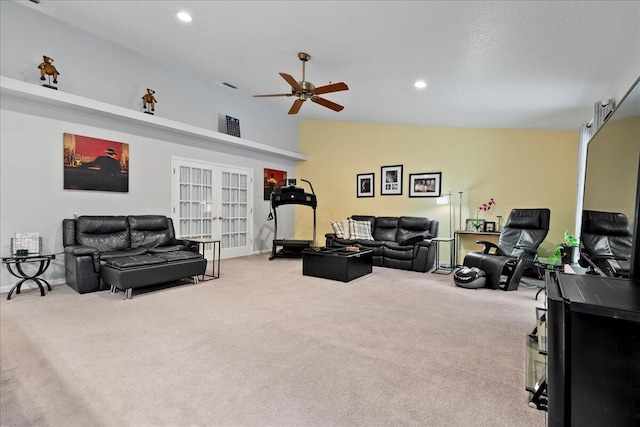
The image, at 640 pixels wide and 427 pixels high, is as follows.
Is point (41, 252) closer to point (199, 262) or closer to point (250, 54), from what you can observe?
point (199, 262)

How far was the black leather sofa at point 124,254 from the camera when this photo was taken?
3930 millimetres

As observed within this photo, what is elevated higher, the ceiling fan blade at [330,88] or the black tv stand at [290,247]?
the ceiling fan blade at [330,88]

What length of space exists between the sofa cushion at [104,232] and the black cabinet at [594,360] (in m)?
5.19

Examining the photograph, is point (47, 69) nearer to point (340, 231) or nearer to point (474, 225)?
point (340, 231)

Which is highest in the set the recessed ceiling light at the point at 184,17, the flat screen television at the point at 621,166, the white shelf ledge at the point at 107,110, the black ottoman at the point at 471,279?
the recessed ceiling light at the point at 184,17

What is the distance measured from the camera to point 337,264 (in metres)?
4.85

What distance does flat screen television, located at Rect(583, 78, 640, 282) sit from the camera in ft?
4.66

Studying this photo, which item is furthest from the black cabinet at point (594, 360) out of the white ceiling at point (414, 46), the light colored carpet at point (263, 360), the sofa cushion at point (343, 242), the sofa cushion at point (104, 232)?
the sofa cushion at point (343, 242)

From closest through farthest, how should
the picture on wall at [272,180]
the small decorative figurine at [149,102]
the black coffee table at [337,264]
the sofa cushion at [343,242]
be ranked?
1. the black coffee table at [337,264]
2. the small decorative figurine at [149,102]
3. the sofa cushion at [343,242]
4. the picture on wall at [272,180]

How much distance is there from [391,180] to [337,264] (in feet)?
10.6

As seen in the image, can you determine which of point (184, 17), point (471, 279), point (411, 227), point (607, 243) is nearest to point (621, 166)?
point (607, 243)

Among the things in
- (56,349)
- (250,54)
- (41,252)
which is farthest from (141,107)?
(56,349)

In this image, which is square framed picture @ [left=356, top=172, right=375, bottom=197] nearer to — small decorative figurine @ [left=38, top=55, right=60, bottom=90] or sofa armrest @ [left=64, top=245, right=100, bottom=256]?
sofa armrest @ [left=64, top=245, right=100, bottom=256]

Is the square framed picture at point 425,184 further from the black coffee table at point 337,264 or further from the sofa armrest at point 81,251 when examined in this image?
the sofa armrest at point 81,251
